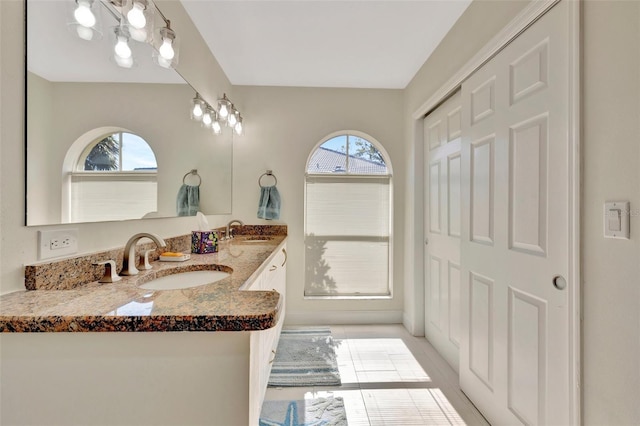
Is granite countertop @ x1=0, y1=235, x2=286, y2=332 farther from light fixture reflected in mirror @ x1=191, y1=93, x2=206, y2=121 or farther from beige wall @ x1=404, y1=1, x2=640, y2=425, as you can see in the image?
light fixture reflected in mirror @ x1=191, y1=93, x2=206, y2=121

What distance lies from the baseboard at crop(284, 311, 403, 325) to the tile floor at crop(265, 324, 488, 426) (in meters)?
0.29

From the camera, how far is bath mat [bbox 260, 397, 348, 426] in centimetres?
151

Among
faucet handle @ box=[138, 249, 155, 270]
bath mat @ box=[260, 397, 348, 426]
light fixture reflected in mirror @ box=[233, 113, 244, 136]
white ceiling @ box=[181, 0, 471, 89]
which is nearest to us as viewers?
faucet handle @ box=[138, 249, 155, 270]

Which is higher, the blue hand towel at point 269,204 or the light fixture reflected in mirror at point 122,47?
the light fixture reflected in mirror at point 122,47

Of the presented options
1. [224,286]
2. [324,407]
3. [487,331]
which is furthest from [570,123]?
[324,407]

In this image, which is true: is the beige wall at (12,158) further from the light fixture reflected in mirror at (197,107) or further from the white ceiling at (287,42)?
the light fixture reflected in mirror at (197,107)

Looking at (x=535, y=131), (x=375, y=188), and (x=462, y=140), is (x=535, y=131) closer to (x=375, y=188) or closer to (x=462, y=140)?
(x=462, y=140)

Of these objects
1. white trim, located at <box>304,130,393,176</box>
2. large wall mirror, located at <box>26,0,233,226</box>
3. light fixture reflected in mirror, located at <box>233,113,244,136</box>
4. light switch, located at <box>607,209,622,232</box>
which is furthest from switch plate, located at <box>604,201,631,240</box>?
light fixture reflected in mirror, located at <box>233,113,244,136</box>

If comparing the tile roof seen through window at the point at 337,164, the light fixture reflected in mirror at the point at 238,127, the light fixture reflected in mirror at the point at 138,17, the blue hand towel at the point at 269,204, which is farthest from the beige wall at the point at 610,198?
the light fixture reflected in mirror at the point at 238,127

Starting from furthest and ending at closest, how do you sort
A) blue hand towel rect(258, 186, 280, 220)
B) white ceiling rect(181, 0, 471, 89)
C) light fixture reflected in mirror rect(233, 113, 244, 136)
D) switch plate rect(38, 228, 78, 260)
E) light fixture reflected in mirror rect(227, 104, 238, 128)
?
blue hand towel rect(258, 186, 280, 220), light fixture reflected in mirror rect(233, 113, 244, 136), light fixture reflected in mirror rect(227, 104, 238, 128), white ceiling rect(181, 0, 471, 89), switch plate rect(38, 228, 78, 260)

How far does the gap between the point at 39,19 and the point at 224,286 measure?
42.8 inches

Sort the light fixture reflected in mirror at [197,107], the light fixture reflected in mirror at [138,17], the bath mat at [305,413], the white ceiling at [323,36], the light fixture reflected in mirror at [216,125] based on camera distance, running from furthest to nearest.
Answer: the light fixture reflected in mirror at [216,125]
the light fixture reflected in mirror at [197,107]
the white ceiling at [323,36]
the bath mat at [305,413]
the light fixture reflected in mirror at [138,17]

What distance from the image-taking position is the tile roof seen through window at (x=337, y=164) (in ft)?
9.32

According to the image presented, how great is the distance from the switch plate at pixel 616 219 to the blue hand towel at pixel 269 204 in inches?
87.9
